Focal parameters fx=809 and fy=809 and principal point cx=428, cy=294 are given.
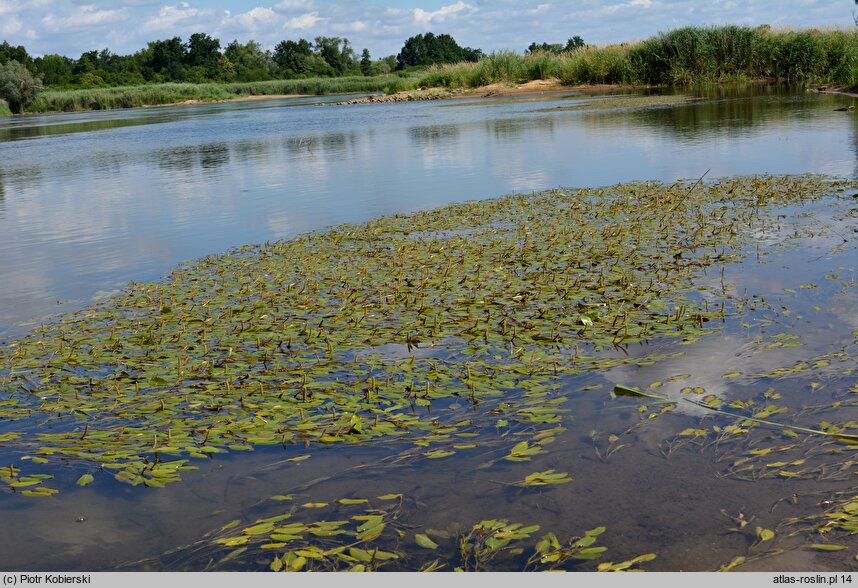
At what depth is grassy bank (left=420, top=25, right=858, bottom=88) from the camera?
42.6m

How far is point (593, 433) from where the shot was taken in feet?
16.6

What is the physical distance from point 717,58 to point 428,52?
329 feet

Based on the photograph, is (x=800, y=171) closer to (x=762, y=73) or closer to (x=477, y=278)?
(x=477, y=278)

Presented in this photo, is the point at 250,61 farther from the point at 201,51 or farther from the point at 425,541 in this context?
the point at 425,541

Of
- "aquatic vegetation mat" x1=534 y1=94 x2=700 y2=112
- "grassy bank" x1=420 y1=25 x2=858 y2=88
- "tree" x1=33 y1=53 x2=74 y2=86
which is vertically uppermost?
"tree" x1=33 y1=53 x2=74 y2=86

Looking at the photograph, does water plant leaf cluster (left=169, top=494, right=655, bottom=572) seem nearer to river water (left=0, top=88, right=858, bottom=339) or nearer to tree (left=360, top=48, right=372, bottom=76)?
river water (left=0, top=88, right=858, bottom=339)

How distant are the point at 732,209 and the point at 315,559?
31.0 ft

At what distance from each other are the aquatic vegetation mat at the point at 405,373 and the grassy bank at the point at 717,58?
31.3m

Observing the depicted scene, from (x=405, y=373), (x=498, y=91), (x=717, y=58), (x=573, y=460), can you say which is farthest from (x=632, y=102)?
(x=573, y=460)

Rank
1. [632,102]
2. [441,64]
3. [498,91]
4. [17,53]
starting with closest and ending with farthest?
[632,102] < [498,91] < [441,64] < [17,53]

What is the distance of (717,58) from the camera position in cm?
4794

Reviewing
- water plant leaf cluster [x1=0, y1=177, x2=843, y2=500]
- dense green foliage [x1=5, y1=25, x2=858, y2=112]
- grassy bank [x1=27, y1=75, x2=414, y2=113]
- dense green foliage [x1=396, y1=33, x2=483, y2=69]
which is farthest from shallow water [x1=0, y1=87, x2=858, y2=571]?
dense green foliage [x1=396, y1=33, x2=483, y2=69]

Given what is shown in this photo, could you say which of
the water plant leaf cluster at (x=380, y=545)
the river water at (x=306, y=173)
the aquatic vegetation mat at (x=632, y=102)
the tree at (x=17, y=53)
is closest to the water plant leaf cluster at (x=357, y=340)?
the water plant leaf cluster at (x=380, y=545)

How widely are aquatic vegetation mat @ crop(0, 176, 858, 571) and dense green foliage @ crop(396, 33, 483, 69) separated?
441ft
